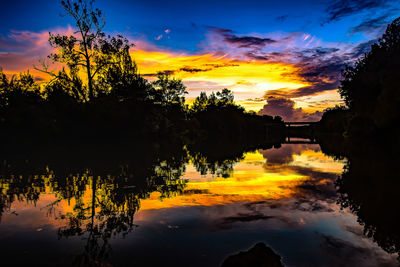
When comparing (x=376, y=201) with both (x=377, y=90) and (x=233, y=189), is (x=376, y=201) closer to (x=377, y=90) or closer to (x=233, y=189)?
(x=233, y=189)

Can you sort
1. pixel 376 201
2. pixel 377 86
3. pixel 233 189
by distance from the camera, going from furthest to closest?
pixel 377 86 < pixel 233 189 < pixel 376 201

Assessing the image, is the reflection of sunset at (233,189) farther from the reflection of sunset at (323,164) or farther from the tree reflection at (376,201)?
the reflection of sunset at (323,164)

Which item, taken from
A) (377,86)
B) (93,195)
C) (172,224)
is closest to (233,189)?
(172,224)

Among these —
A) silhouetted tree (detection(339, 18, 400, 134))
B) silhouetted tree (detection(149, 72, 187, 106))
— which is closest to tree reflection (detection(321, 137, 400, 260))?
silhouetted tree (detection(339, 18, 400, 134))

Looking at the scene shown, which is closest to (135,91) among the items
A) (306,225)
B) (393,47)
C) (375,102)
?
(375,102)

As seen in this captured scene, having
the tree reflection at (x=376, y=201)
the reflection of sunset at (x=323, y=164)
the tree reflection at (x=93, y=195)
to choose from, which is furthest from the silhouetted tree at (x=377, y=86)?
the tree reflection at (x=93, y=195)

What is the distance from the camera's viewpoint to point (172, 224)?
5.96m

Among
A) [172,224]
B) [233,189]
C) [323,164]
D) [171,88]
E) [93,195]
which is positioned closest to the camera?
[172,224]

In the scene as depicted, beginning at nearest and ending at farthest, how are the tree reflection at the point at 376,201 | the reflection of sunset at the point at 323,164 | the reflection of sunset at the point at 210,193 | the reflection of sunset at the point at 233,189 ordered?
1. the tree reflection at the point at 376,201
2. the reflection of sunset at the point at 210,193
3. the reflection of sunset at the point at 233,189
4. the reflection of sunset at the point at 323,164

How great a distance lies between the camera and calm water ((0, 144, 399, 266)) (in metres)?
4.37

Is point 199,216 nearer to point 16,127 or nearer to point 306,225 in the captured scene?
point 306,225

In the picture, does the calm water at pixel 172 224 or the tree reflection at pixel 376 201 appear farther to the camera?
the tree reflection at pixel 376 201

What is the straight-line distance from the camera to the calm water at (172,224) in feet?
14.3

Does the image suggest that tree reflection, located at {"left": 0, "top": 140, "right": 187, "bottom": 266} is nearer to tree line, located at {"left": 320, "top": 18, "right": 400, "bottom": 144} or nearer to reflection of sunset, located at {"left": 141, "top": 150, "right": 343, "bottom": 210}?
reflection of sunset, located at {"left": 141, "top": 150, "right": 343, "bottom": 210}
